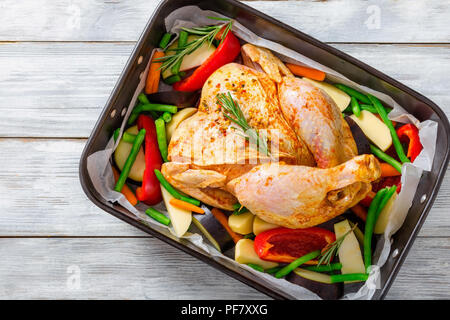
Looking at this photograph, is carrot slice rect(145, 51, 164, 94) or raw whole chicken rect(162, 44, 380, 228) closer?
raw whole chicken rect(162, 44, 380, 228)

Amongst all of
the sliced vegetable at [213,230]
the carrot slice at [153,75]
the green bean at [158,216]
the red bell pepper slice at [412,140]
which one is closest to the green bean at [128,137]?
the carrot slice at [153,75]

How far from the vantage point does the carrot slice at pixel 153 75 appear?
1.84 metres

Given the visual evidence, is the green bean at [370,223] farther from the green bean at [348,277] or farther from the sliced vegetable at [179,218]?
the sliced vegetable at [179,218]

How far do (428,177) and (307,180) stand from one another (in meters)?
0.56

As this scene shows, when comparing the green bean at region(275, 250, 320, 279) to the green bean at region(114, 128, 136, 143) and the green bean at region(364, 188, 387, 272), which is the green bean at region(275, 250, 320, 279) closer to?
the green bean at region(364, 188, 387, 272)

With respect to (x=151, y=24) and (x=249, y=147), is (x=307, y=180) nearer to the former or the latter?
(x=249, y=147)

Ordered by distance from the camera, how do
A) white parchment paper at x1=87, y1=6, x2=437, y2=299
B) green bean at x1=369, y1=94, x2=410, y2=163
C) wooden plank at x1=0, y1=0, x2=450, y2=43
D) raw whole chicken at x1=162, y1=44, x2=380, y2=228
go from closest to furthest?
1. raw whole chicken at x1=162, y1=44, x2=380, y2=228
2. white parchment paper at x1=87, y1=6, x2=437, y2=299
3. green bean at x1=369, y1=94, x2=410, y2=163
4. wooden plank at x1=0, y1=0, x2=450, y2=43

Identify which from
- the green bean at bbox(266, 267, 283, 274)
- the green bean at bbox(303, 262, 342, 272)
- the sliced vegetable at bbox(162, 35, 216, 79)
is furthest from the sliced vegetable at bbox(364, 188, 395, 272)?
the sliced vegetable at bbox(162, 35, 216, 79)

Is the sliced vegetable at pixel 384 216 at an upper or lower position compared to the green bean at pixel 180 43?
lower

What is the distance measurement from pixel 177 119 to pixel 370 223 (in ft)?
3.03

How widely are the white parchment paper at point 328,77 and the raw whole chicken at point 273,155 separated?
16 cm

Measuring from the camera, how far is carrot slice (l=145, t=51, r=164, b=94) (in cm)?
184

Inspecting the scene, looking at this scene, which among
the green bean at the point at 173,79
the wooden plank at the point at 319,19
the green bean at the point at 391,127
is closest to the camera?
the green bean at the point at 391,127

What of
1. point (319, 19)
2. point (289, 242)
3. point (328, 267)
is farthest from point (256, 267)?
point (319, 19)
